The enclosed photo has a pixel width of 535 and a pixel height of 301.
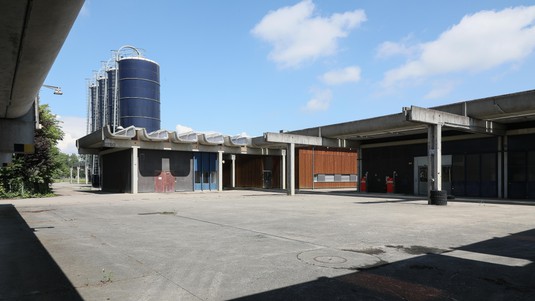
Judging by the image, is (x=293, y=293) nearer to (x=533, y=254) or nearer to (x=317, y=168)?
(x=533, y=254)

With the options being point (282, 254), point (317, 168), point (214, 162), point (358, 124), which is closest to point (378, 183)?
point (358, 124)

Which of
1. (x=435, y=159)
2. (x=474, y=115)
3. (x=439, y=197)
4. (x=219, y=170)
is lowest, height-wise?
(x=439, y=197)

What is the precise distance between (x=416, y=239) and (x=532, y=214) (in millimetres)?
9057

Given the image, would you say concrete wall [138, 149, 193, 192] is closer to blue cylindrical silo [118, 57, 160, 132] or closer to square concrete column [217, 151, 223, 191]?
square concrete column [217, 151, 223, 191]

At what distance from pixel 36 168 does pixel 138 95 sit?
2549 cm

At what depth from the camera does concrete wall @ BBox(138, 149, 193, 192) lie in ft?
121

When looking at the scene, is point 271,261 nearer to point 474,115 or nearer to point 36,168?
point 474,115

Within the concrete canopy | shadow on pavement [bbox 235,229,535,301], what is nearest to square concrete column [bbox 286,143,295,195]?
the concrete canopy

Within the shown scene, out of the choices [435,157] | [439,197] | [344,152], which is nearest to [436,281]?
[439,197]

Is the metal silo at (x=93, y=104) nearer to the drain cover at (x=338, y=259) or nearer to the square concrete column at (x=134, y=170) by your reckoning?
the square concrete column at (x=134, y=170)

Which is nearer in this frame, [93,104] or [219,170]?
[219,170]

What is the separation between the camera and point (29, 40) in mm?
6422

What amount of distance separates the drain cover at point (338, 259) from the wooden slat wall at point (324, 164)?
117 feet

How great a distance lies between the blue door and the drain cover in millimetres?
33419
